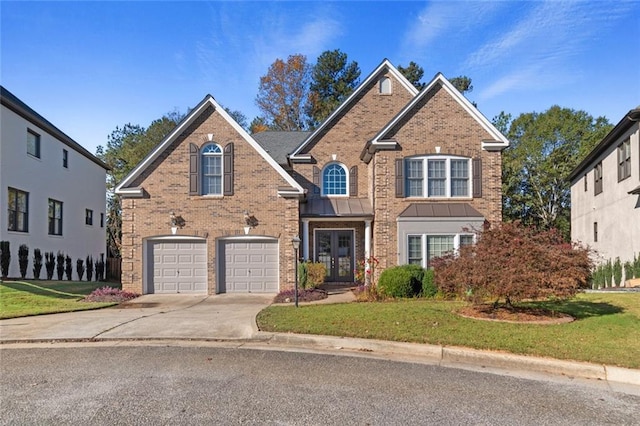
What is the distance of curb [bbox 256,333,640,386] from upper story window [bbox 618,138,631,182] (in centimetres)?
1625

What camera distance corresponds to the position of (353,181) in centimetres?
2041

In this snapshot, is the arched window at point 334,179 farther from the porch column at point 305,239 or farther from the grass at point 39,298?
the grass at point 39,298

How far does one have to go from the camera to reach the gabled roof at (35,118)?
19.6 m

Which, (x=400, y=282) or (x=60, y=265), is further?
(x=60, y=265)

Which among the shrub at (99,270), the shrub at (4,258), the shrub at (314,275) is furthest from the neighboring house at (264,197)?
the shrub at (99,270)

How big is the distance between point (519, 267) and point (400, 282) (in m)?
5.88

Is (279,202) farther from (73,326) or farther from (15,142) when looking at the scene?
(15,142)

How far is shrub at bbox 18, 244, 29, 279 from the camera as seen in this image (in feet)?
65.1

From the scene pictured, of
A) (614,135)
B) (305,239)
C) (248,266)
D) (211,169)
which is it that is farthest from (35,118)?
(614,135)

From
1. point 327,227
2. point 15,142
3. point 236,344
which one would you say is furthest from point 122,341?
point 15,142

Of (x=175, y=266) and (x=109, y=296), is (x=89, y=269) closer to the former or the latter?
(x=175, y=266)

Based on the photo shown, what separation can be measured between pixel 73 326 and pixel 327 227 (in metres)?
11.3

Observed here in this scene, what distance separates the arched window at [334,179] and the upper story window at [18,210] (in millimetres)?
12957

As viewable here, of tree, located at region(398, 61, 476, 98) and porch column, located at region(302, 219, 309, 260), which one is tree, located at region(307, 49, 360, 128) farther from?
porch column, located at region(302, 219, 309, 260)
